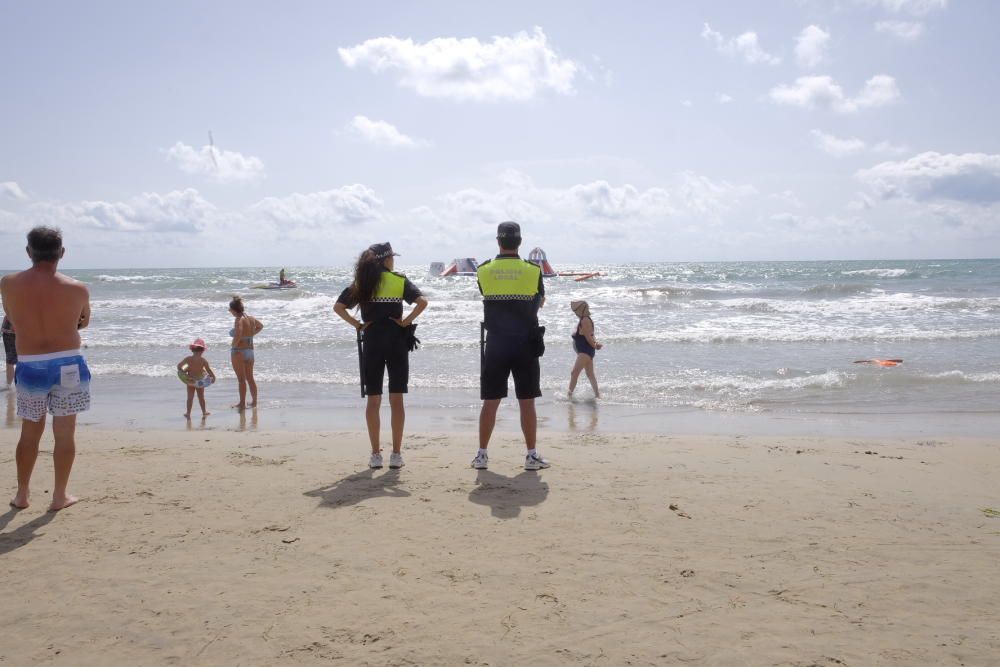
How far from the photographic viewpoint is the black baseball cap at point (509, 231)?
5.20 meters

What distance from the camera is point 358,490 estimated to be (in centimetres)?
469

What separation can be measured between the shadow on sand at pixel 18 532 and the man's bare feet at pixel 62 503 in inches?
2.0

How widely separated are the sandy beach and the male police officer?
1.80ft

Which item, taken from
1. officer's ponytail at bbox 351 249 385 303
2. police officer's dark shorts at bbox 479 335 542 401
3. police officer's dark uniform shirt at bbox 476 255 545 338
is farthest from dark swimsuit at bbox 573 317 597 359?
officer's ponytail at bbox 351 249 385 303

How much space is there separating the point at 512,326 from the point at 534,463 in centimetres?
103

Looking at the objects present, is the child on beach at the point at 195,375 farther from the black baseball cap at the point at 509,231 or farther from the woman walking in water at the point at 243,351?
the black baseball cap at the point at 509,231

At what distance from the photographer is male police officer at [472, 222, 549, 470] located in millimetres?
5168

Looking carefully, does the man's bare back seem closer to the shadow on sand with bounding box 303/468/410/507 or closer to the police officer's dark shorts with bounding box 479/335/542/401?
the shadow on sand with bounding box 303/468/410/507

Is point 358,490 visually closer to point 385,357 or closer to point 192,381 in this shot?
point 385,357

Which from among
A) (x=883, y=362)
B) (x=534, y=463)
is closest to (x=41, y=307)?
(x=534, y=463)

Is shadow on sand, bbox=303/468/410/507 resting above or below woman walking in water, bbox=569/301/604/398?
below

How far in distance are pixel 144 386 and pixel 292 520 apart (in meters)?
8.47

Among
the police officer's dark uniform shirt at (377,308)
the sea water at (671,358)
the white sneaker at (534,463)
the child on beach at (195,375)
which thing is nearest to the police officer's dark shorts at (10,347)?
the sea water at (671,358)

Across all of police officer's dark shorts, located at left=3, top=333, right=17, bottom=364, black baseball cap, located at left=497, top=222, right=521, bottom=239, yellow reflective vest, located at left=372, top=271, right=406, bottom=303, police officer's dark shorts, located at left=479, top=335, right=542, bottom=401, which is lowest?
police officer's dark shorts, located at left=3, top=333, right=17, bottom=364
